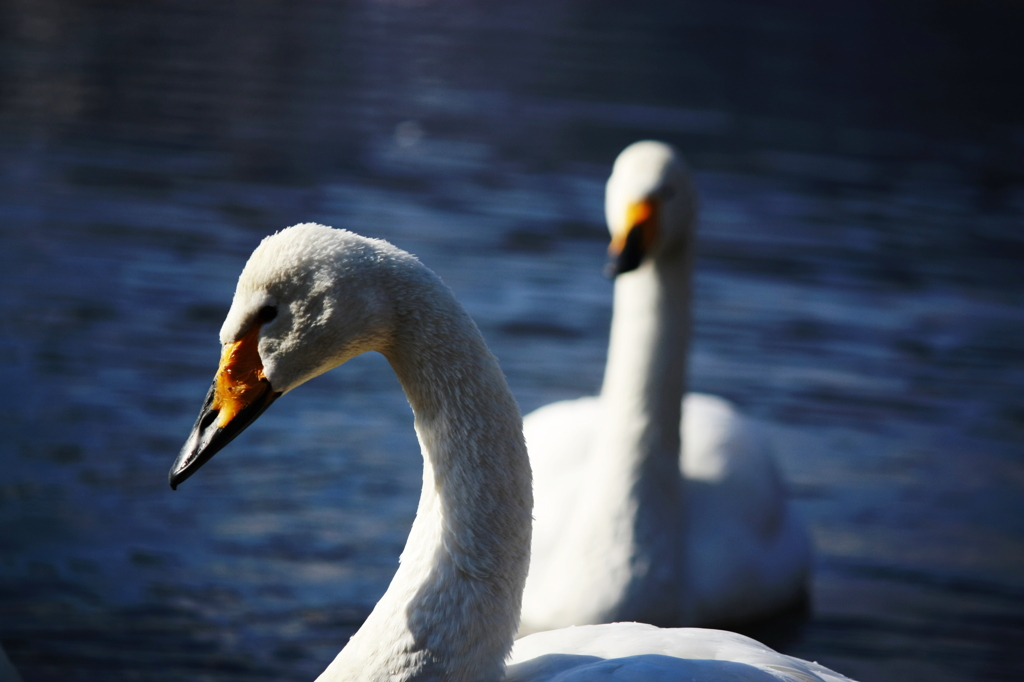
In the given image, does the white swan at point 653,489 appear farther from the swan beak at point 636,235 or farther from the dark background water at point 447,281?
the dark background water at point 447,281

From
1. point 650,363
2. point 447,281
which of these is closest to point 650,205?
point 650,363

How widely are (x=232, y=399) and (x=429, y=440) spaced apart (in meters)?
0.44

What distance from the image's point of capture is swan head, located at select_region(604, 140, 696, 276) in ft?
16.3

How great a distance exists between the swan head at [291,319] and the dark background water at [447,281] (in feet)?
7.17

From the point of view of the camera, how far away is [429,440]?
111 inches

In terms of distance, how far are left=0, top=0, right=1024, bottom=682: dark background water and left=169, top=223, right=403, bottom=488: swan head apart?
7.17 feet

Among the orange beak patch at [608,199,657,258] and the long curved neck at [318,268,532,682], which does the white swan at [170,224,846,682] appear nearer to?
the long curved neck at [318,268,532,682]

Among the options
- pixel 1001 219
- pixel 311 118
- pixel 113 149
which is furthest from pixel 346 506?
pixel 311 118

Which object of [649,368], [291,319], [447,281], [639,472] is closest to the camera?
[291,319]

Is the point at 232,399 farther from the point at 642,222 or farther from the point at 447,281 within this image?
the point at 447,281

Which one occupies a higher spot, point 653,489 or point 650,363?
point 650,363

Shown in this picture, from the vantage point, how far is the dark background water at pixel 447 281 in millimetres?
5281

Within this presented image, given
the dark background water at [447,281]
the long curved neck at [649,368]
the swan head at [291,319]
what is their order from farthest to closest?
1. the dark background water at [447,281]
2. the long curved neck at [649,368]
3. the swan head at [291,319]

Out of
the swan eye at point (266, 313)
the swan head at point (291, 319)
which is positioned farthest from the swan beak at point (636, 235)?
the swan eye at point (266, 313)
